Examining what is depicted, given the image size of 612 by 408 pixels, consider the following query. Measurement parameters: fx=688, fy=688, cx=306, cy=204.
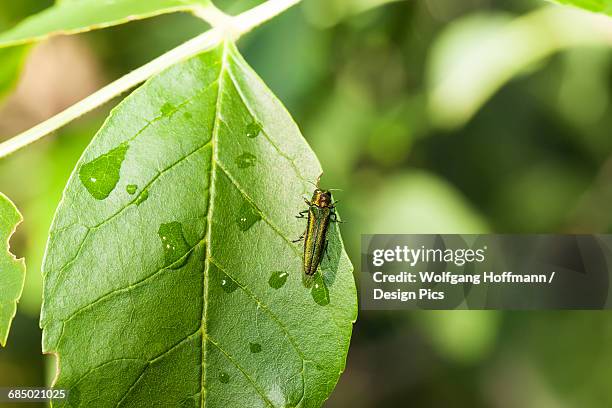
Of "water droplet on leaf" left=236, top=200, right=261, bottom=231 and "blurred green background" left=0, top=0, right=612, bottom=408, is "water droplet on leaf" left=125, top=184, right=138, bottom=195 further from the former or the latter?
"blurred green background" left=0, top=0, right=612, bottom=408

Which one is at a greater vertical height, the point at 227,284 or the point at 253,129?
the point at 253,129

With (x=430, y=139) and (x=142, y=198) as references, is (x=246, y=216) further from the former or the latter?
(x=430, y=139)

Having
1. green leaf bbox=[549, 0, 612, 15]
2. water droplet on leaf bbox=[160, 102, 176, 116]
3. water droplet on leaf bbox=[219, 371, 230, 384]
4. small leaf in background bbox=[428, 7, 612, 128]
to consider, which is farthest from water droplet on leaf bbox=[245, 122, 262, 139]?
small leaf in background bbox=[428, 7, 612, 128]

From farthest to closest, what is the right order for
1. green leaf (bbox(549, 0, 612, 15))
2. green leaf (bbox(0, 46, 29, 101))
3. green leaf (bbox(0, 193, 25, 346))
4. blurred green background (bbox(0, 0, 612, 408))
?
blurred green background (bbox(0, 0, 612, 408))
green leaf (bbox(0, 46, 29, 101))
green leaf (bbox(0, 193, 25, 346))
green leaf (bbox(549, 0, 612, 15))

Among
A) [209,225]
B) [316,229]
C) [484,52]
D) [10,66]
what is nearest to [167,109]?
[209,225]

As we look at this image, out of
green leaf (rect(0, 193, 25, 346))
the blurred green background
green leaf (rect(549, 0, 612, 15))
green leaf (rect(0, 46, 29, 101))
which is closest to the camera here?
green leaf (rect(549, 0, 612, 15))

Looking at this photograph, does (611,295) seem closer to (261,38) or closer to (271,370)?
(271,370)

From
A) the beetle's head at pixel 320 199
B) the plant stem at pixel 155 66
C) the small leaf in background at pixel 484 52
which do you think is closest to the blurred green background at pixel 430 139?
the small leaf in background at pixel 484 52

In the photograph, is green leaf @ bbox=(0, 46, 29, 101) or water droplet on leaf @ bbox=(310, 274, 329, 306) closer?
water droplet on leaf @ bbox=(310, 274, 329, 306)
